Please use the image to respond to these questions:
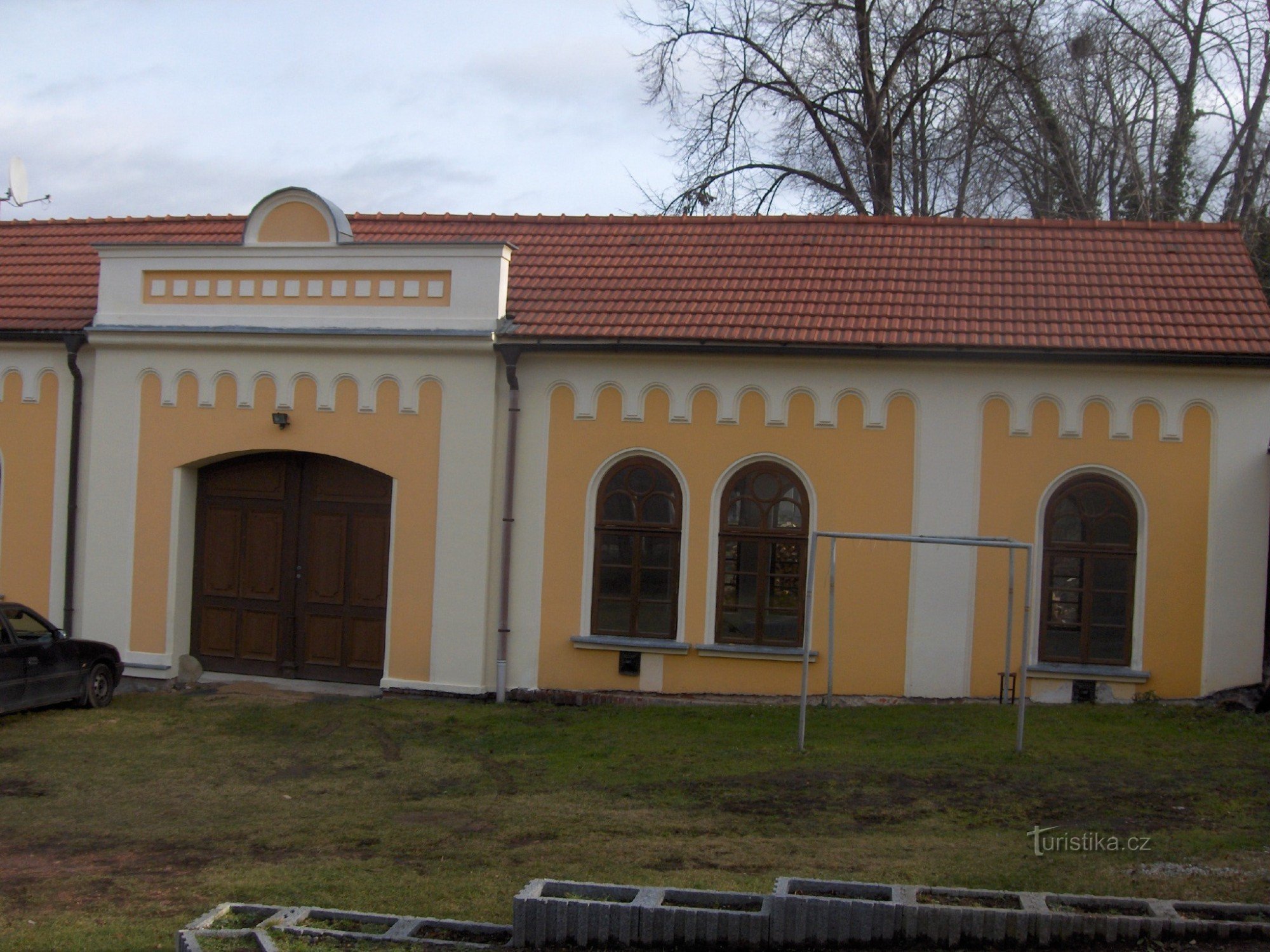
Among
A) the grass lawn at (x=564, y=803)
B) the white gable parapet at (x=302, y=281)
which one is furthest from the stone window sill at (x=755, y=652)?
the white gable parapet at (x=302, y=281)

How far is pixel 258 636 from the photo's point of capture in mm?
14742

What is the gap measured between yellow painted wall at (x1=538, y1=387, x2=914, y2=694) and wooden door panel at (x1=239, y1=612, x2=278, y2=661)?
3.42m

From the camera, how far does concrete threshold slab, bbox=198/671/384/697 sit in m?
14.1

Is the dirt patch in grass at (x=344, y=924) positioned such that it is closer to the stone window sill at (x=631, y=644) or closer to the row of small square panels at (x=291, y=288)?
the stone window sill at (x=631, y=644)

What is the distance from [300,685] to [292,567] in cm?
137

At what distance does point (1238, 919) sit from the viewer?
589 cm

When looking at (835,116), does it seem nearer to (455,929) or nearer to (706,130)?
(706,130)

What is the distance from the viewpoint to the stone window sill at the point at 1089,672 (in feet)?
41.0

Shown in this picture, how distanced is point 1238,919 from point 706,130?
23339mm

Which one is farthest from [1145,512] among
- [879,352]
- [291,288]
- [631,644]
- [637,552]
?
[291,288]

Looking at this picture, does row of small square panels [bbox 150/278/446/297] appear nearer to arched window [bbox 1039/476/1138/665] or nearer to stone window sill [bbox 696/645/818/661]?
stone window sill [bbox 696/645/818/661]

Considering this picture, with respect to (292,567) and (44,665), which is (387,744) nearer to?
(292,567)

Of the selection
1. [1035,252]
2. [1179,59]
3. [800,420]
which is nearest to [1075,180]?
[1179,59]

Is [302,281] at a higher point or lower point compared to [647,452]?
higher
